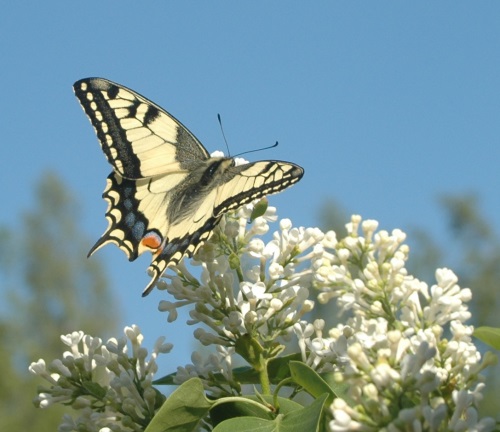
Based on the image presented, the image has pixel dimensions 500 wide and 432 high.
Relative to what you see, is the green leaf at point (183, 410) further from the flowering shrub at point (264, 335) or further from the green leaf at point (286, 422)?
the green leaf at point (286, 422)

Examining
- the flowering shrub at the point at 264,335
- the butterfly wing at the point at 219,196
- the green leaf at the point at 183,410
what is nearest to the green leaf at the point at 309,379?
the flowering shrub at the point at 264,335

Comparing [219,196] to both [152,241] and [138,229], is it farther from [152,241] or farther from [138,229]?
[138,229]

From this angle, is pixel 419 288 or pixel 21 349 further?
pixel 21 349

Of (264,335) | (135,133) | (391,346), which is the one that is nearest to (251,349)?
(264,335)

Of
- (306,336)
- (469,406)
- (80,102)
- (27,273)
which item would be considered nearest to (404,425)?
(469,406)

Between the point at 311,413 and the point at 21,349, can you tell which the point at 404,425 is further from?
the point at 21,349

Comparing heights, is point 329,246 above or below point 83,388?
above

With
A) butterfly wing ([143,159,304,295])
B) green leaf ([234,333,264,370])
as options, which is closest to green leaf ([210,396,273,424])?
green leaf ([234,333,264,370])

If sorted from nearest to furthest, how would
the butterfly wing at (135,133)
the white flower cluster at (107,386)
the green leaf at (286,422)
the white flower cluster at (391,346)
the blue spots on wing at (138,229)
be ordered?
the white flower cluster at (391,346), the green leaf at (286,422), the white flower cluster at (107,386), the blue spots on wing at (138,229), the butterfly wing at (135,133)

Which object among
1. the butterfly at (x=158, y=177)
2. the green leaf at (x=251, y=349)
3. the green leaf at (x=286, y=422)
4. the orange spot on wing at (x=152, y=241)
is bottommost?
the green leaf at (x=286, y=422)

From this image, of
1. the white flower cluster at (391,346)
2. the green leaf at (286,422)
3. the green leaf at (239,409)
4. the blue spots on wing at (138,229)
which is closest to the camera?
the white flower cluster at (391,346)
